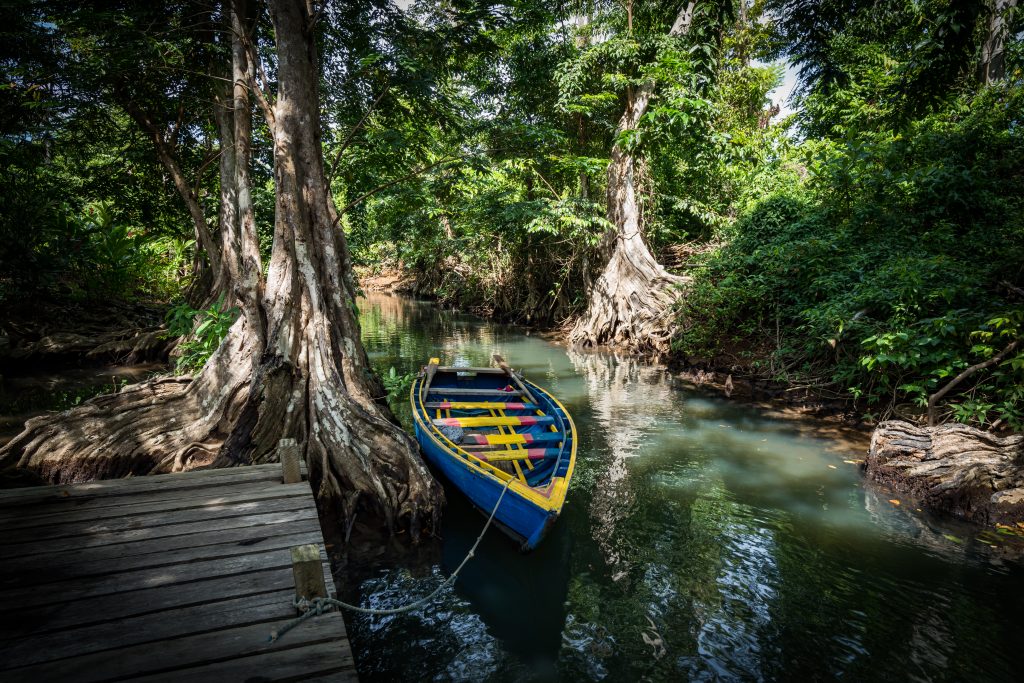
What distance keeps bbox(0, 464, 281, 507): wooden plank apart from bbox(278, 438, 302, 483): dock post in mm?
149

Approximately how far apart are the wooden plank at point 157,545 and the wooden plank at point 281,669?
3.07 ft

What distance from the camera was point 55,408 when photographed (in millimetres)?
7895

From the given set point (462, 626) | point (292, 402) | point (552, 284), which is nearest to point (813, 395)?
point (462, 626)

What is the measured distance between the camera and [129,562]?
2504 mm

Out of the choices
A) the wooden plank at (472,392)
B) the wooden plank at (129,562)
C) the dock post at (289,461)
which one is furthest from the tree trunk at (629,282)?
the wooden plank at (129,562)

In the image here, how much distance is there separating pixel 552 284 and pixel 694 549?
1440 centimetres

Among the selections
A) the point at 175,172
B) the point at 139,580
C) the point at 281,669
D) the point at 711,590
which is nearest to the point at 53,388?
the point at 175,172

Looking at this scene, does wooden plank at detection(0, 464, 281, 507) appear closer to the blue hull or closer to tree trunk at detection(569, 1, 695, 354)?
the blue hull

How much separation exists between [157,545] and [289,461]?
97cm

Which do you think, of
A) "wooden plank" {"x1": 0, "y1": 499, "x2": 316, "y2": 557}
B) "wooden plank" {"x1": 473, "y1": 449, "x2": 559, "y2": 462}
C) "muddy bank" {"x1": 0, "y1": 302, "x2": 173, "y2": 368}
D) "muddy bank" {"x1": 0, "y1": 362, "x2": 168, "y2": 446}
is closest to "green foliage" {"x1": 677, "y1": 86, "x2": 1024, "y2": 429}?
"wooden plank" {"x1": 473, "y1": 449, "x2": 559, "y2": 462}

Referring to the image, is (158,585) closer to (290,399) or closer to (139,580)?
(139,580)

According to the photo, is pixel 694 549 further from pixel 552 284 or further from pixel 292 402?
pixel 552 284

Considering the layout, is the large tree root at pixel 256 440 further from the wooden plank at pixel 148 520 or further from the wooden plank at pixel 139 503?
the wooden plank at pixel 148 520

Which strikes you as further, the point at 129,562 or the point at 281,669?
the point at 129,562
